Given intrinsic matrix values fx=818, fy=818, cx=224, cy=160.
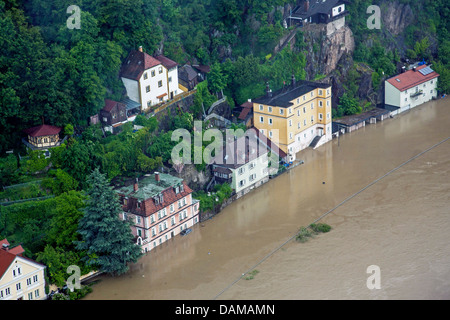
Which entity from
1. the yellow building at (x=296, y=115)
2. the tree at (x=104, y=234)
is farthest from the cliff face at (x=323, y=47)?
the tree at (x=104, y=234)

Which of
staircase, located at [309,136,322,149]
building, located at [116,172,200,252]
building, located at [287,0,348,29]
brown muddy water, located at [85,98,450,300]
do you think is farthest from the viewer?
building, located at [287,0,348,29]

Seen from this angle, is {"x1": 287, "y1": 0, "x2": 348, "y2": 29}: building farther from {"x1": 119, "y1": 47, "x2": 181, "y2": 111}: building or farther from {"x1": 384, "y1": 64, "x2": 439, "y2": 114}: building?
{"x1": 119, "y1": 47, "x2": 181, "y2": 111}: building

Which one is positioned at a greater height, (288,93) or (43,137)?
(43,137)

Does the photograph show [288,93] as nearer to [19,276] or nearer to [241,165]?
[241,165]

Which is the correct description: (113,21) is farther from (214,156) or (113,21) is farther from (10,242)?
(10,242)

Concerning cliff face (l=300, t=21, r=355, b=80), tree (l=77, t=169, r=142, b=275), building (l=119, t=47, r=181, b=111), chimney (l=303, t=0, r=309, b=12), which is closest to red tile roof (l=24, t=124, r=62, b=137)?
building (l=119, t=47, r=181, b=111)

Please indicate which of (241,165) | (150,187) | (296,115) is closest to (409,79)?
(296,115)

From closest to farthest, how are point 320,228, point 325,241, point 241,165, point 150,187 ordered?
point 325,241
point 150,187
point 320,228
point 241,165

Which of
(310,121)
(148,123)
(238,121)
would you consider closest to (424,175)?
(310,121)
